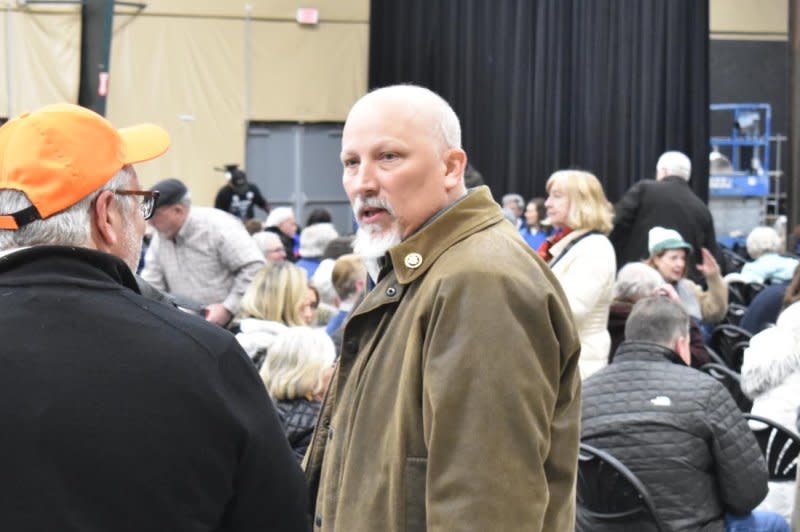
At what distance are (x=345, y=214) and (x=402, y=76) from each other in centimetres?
197

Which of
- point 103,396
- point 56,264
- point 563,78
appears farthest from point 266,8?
point 103,396

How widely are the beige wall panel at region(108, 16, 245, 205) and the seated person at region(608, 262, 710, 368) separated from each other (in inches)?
427

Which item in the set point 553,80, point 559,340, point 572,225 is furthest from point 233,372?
point 553,80

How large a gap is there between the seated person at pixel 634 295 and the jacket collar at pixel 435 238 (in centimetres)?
326

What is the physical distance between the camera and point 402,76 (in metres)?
15.3

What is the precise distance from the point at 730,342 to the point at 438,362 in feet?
14.9

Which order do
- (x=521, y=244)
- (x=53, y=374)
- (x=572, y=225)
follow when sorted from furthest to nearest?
1. (x=572, y=225)
2. (x=521, y=244)
3. (x=53, y=374)

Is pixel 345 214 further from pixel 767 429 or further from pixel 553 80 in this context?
pixel 767 429

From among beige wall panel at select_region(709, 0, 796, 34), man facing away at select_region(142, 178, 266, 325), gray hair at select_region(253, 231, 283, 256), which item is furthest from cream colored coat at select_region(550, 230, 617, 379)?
beige wall panel at select_region(709, 0, 796, 34)

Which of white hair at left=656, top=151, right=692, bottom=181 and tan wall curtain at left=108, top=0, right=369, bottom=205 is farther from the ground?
tan wall curtain at left=108, top=0, right=369, bottom=205

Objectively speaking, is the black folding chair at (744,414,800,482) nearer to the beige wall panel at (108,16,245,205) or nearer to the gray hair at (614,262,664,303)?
the gray hair at (614,262,664,303)

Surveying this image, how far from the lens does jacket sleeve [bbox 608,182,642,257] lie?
804 cm

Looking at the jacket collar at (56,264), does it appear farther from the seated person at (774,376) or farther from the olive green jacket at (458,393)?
the seated person at (774,376)

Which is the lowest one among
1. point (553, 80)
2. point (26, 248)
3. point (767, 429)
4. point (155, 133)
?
point (767, 429)
